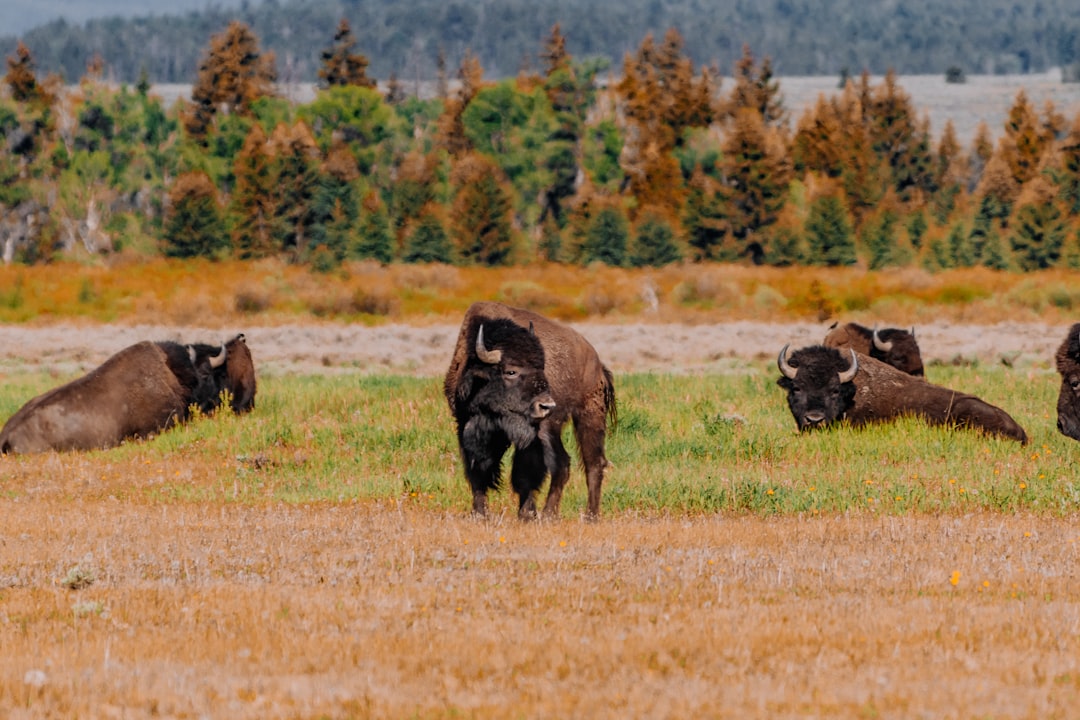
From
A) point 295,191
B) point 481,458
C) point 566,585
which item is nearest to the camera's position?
point 566,585

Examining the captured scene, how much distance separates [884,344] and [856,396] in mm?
2492

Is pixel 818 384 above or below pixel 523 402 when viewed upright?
below

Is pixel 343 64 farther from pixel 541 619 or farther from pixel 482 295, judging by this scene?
pixel 541 619

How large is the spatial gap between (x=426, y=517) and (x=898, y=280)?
4654 cm

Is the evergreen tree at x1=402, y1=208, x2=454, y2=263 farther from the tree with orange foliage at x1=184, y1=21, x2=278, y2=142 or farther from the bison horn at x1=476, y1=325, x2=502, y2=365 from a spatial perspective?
the bison horn at x1=476, y1=325, x2=502, y2=365

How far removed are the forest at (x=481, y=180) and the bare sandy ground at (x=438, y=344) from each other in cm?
1970

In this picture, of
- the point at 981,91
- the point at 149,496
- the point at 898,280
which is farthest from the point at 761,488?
the point at 981,91

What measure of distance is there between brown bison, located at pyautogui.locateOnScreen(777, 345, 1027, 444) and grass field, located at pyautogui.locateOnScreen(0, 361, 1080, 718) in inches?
18.6

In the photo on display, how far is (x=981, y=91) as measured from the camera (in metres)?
192

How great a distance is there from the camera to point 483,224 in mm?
63375

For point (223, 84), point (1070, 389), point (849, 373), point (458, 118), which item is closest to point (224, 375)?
point (849, 373)

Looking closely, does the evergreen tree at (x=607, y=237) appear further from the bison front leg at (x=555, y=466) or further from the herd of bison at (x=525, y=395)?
the bison front leg at (x=555, y=466)

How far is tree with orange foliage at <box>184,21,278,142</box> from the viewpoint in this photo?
270 feet

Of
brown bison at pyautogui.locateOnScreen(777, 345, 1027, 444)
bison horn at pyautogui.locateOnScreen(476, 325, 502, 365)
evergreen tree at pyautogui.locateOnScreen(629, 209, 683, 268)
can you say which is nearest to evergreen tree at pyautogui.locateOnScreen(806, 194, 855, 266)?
evergreen tree at pyautogui.locateOnScreen(629, 209, 683, 268)
